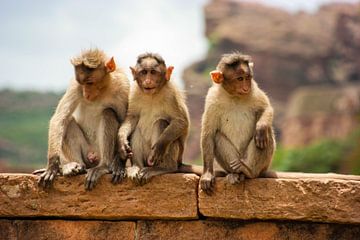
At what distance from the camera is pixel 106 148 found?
27.8ft

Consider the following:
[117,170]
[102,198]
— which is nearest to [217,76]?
[117,170]

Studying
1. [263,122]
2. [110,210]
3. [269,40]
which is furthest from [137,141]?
[269,40]

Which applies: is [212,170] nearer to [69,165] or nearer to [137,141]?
[137,141]

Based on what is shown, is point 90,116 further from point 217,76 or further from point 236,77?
point 236,77

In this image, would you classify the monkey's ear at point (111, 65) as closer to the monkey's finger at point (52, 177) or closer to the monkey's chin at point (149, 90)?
the monkey's chin at point (149, 90)

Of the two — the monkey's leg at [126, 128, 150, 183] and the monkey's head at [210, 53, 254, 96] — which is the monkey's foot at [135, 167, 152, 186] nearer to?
the monkey's leg at [126, 128, 150, 183]

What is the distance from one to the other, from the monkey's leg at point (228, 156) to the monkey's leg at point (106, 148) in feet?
3.80

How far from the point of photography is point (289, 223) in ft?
26.1

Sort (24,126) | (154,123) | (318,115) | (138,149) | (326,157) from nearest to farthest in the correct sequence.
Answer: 1. (138,149)
2. (154,123)
3. (326,157)
4. (24,126)
5. (318,115)

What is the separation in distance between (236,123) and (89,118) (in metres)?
1.91

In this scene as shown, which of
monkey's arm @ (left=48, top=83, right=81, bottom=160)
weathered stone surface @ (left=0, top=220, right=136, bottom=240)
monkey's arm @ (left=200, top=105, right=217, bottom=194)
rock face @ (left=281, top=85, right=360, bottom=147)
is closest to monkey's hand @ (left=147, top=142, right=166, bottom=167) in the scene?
monkey's arm @ (left=200, top=105, right=217, bottom=194)

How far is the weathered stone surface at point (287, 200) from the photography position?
25.2 feet

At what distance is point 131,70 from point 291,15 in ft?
129

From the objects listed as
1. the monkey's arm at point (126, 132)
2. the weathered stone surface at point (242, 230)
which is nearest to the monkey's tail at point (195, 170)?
the weathered stone surface at point (242, 230)
